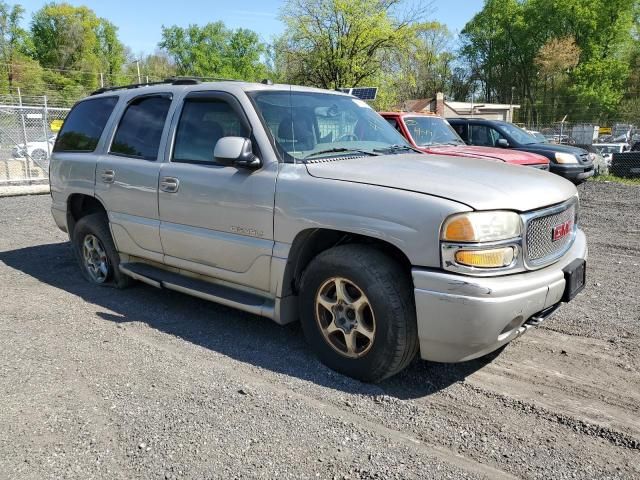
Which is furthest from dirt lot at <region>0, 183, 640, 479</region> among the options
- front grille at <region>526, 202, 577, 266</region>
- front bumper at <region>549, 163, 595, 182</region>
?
front bumper at <region>549, 163, 595, 182</region>

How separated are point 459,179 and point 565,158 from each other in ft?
32.2

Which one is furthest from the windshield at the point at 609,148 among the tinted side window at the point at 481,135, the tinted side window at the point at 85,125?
the tinted side window at the point at 85,125

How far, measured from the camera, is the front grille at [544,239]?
3113mm

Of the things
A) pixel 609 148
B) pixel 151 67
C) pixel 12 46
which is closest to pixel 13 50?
pixel 12 46

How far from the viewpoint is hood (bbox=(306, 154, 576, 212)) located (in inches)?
119

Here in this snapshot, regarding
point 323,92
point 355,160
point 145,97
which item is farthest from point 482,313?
point 145,97

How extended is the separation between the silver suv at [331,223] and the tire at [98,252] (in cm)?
10

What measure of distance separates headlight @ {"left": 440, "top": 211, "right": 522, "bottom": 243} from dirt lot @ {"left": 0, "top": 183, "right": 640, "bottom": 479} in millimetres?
1038

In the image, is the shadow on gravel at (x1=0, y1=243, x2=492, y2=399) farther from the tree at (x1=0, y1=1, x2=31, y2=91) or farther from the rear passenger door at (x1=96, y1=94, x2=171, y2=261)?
the tree at (x1=0, y1=1, x2=31, y2=91)

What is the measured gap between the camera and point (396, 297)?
3.10 m

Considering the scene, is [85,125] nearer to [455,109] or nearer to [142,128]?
[142,128]

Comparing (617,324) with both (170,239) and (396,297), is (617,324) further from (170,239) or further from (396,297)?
(170,239)

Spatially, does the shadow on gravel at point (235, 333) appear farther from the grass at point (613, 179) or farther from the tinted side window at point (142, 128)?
the grass at point (613, 179)

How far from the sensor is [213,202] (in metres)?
3.96
